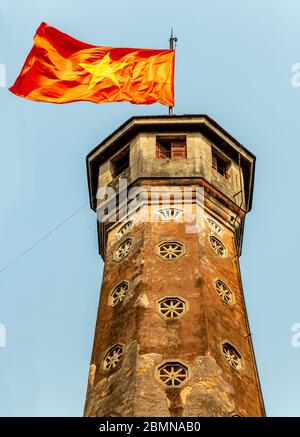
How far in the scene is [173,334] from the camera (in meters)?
19.3

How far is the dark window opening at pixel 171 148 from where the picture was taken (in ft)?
84.0

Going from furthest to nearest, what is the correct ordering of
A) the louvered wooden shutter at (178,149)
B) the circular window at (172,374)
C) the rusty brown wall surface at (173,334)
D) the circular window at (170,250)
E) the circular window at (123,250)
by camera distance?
the louvered wooden shutter at (178,149) → the circular window at (123,250) → the circular window at (170,250) → the circular window at (172,374) → the rusty brown wall surface at (173,334)

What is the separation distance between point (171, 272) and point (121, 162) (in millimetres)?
6681

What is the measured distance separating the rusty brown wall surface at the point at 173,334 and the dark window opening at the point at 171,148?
3404mm

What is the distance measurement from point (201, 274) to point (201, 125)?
6.88m

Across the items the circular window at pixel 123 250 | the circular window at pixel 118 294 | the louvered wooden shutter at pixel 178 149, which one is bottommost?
the circular window at pixel 118 294

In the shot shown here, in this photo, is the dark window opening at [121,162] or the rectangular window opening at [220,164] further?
the dark window opening at [121,162]

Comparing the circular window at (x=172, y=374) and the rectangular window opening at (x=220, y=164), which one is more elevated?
the rectangular window opening at (x=220, y=164)

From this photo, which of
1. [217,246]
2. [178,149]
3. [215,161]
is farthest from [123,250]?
[215,161]

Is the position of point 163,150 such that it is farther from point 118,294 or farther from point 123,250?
point 118,294

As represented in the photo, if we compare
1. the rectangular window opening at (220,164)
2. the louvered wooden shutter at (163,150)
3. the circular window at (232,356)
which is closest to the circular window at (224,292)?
the circular window at (232,356)

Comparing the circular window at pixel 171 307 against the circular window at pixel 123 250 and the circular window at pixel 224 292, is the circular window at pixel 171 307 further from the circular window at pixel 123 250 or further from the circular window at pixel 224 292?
the circular window at pixel 123 250

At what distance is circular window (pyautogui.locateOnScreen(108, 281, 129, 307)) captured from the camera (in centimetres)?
2122
